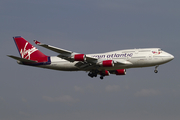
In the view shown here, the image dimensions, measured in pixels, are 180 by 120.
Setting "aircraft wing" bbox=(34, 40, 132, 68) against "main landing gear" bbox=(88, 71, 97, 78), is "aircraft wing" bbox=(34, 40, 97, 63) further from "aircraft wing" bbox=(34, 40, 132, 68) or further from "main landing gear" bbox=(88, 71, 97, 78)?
"main landing gear" bbox=(88, 71, 97, 78)

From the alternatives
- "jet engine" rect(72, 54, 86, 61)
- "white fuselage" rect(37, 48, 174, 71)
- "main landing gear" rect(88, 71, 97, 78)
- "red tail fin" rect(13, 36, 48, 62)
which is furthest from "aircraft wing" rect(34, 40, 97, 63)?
"red tail fin" rect(13, 36, 48, 62)

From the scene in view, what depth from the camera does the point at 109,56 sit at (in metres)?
57.0

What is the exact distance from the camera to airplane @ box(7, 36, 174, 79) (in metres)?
54.5

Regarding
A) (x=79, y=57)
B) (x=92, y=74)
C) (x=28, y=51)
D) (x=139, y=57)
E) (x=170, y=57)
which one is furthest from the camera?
(x=28, y=51)

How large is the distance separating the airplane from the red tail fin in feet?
1.05

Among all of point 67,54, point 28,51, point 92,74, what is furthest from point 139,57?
point 28,51

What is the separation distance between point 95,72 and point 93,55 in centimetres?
363

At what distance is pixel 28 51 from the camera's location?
64.1 meters

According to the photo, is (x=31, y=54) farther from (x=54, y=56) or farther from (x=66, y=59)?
(x=66, y=59)

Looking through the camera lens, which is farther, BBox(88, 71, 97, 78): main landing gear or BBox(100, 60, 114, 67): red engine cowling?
BBox(88, 71, 97, 78): main landing gear

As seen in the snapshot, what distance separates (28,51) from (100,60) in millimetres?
17025

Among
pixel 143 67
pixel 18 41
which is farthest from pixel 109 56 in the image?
pixel 18 41

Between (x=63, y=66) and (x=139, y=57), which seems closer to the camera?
(x=139, y=57)

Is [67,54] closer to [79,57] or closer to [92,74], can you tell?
[79,57]
